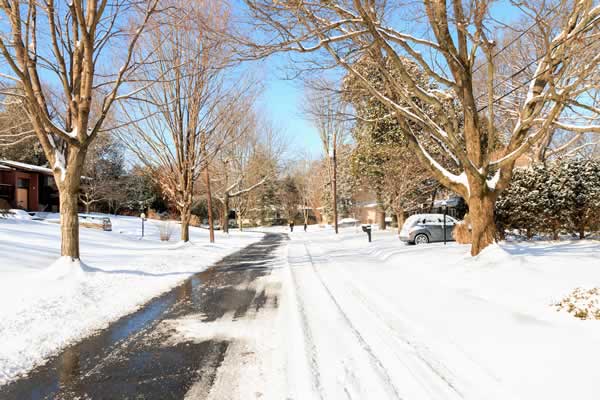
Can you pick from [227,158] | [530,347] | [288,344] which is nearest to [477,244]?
[530,347]

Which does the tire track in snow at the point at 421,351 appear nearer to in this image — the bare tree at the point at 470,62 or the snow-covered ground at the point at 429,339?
the snow-covered ground at the point at 429,339

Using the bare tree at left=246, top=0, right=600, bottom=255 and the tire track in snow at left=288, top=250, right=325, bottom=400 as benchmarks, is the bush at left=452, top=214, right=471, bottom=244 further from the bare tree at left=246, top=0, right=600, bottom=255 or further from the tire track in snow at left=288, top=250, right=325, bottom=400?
the tire track in snow at left=288, top=250, right=325, bottom=400

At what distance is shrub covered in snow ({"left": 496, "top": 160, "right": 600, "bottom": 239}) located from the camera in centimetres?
1234

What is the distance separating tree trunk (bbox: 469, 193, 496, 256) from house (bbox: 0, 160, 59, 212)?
3330 cm

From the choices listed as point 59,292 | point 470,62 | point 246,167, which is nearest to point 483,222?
point 470,62

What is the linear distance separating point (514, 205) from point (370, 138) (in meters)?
11.6

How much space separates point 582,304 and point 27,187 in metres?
41.5

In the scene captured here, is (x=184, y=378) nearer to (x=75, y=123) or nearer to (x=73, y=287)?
(x=73, y=287)

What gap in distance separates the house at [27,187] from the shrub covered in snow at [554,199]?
112 ft

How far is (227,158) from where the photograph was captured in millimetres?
32062

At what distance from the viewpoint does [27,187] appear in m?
34.4

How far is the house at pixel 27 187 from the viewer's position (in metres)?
31.3

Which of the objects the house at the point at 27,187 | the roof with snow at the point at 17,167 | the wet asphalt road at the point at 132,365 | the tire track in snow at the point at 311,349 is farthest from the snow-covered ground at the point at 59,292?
the house at the point at 27,187

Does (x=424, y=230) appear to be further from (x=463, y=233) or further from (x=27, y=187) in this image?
(x=27, y=187)
